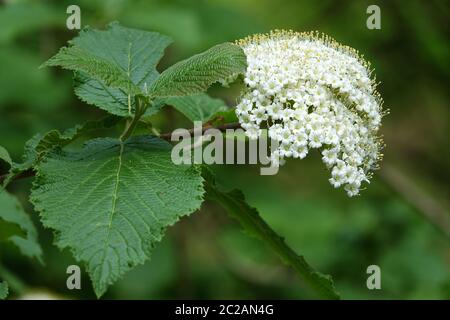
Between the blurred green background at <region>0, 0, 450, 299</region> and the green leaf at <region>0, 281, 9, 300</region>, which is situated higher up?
the blurred green background at <region>0, 0, 450, 299</region>

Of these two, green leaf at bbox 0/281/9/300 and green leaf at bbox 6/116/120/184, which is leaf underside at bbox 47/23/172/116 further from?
green leaf at bbox 0/281/9/300

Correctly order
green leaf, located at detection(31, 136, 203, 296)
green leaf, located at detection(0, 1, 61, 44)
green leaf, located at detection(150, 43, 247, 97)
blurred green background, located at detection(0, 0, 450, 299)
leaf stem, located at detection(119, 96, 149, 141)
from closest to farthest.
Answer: green leaf, located at detection(31, 136, 203, 296), green leaf, located at detection(150, 43, 247, 97), leaf stem, located at detection(119, 96, 149, 141), green leaf, located at detection(0, 1, 61, 44), blurred green background, located at detection(0, 0, 450, 299)

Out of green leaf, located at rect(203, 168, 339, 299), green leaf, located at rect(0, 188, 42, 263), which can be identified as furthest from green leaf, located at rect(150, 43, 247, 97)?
green leaf, located at rect(0, 188, 42, 263)

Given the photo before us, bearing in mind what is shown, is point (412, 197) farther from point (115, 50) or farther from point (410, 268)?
point (115, 50)

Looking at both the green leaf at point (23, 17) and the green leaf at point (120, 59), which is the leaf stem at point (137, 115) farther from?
the green leaf at point (23, 17)

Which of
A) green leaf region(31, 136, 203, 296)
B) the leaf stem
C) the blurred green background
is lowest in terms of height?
green leaf region(31, 136, 203, 296)

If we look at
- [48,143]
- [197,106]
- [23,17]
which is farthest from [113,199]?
[23,17]

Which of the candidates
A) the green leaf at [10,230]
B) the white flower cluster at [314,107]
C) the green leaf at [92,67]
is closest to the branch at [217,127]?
the white flower cluster at [314,107]
